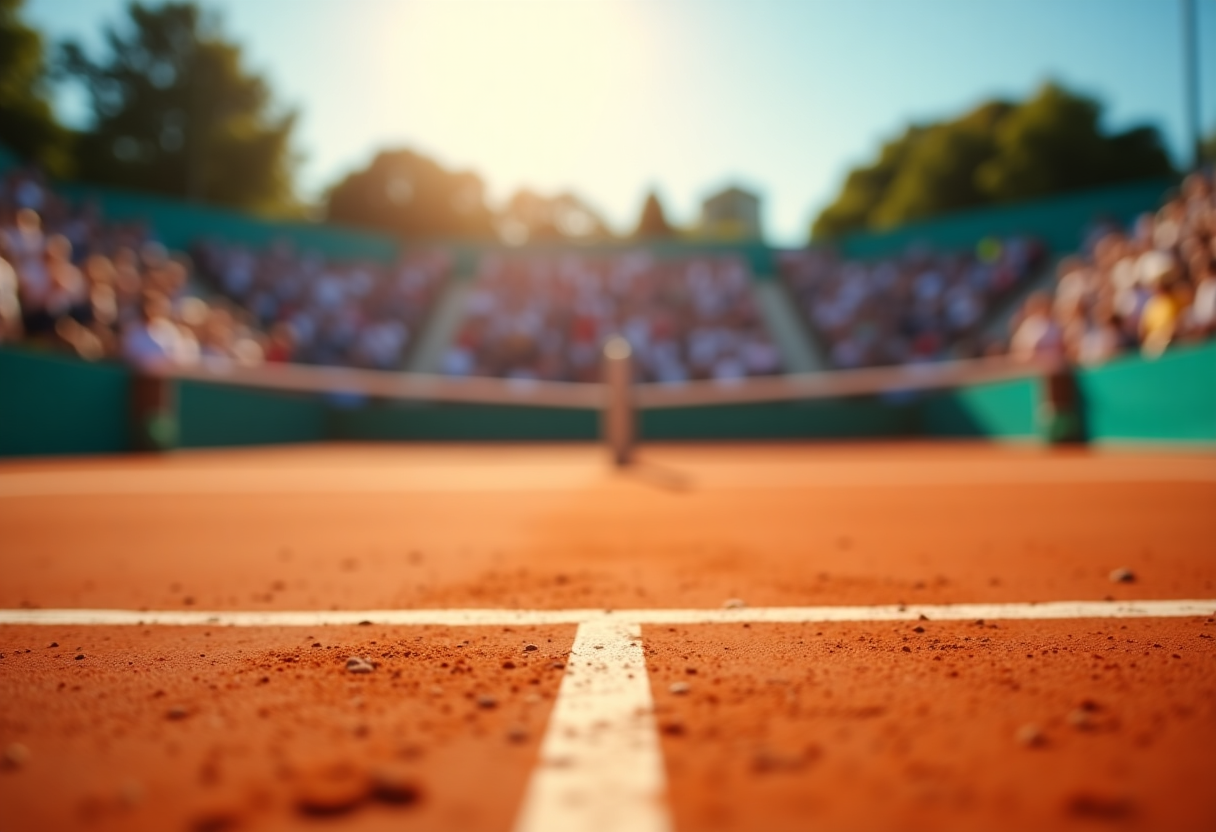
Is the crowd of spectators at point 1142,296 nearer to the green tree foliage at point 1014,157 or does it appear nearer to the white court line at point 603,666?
the white court line at point 603,666

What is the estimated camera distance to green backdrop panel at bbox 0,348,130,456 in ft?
25.2

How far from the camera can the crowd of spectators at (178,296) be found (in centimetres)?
890

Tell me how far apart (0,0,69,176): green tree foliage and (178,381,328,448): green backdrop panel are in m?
16.4

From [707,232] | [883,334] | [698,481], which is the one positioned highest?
[707,232]

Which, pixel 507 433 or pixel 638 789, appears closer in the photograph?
pixel 638 789

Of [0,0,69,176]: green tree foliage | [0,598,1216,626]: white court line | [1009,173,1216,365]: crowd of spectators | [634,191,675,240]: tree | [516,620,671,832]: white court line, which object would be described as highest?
[0,0,69,176]: green tree foliage

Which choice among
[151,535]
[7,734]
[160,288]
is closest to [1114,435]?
[151,535]

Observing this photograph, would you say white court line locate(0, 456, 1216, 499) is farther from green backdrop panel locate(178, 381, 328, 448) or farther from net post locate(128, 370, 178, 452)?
green backdrop panel locate(178, 381, 328, 448)

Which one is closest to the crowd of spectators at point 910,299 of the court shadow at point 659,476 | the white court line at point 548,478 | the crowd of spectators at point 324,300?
the white court line at point 548,478

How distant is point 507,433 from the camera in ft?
47.0

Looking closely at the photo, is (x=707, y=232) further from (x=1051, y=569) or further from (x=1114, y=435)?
(x=1051, y=569)

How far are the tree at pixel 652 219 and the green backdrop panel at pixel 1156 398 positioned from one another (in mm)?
23466

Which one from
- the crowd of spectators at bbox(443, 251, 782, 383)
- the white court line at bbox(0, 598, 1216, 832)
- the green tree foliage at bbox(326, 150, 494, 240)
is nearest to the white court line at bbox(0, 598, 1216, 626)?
the white court line at bbox(0, 598, 1216, 832)

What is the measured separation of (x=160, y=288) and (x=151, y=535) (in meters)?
10.5
